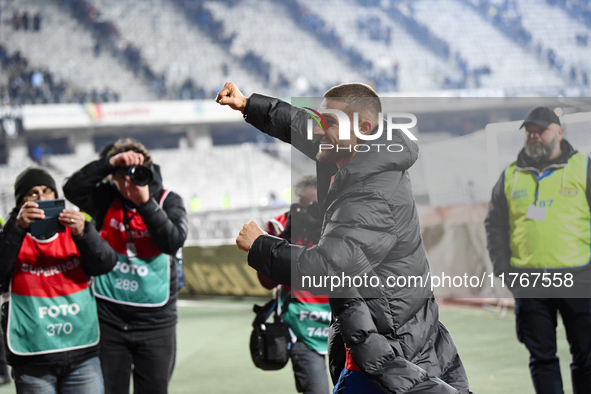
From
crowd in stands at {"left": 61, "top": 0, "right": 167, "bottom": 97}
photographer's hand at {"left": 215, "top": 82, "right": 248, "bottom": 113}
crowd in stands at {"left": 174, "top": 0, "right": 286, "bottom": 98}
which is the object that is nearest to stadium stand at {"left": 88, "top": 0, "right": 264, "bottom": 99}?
crowd in stands at {"left": 174, "top": 0, "right": 286, "bottom": 98}

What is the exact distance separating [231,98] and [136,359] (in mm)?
1695

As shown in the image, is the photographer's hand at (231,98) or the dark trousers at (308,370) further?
the dark trousers at (308,370)

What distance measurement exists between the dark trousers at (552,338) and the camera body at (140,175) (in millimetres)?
2224

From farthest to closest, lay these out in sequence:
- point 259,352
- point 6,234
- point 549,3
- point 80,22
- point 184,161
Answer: point 549,3, point 80,22, point 184,161, point 259,352, point 6,234

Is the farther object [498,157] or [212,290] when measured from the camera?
[212,290]

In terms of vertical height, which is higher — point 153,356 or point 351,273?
point 351,273

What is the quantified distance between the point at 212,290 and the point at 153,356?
8.54 metres

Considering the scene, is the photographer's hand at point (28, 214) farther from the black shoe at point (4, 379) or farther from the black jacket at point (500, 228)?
the black shoe at point (4, 379)

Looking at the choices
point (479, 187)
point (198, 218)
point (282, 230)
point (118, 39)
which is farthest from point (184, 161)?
point (282, 230)

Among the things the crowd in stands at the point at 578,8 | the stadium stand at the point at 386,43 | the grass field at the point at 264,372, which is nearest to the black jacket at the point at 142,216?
the grass field at the point at 264,372

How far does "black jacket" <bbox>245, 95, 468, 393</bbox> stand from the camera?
1928 millimetres

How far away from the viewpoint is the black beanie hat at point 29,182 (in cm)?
317

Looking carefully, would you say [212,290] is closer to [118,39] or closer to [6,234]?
[6,234]

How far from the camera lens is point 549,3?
38469 millimetres
